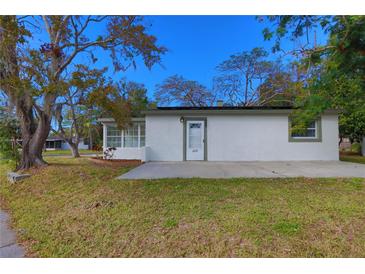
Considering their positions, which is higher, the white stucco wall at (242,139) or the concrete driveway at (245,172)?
the white stucco wall at (242,139)

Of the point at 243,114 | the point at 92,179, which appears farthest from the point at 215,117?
the point at 92,179

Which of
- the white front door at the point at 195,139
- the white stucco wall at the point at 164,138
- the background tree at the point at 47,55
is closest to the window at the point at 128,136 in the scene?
the white stucco wall at the point at 164,138

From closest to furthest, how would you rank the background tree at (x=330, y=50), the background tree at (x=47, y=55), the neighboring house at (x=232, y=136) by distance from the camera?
the background tree at (x=330, y=50) → the background tree at (x=47, y=55) → the neighboring house at (x=232, y=136)

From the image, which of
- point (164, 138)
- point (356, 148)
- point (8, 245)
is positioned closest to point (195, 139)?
point (164, 138)

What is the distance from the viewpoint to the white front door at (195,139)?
352 inches

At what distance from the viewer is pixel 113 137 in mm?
11820

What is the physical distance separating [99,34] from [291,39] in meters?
5.93

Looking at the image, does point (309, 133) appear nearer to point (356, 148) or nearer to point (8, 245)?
point (356, 148)

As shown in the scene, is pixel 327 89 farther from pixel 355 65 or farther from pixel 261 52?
pixel 261 52

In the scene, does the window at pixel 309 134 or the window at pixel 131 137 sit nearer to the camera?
the window at pixel 309 134

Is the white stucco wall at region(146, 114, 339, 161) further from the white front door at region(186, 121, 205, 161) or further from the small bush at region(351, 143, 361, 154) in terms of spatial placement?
the small bush at region(351, 143, 361, 154)

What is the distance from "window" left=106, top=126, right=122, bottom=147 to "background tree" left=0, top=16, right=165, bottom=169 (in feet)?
15.8

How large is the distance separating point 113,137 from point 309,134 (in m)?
10.9

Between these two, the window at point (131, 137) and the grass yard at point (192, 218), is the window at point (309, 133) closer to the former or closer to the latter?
the grass yard at point (192, 218)
